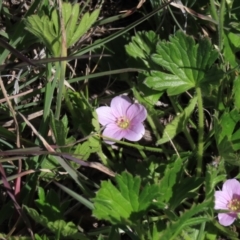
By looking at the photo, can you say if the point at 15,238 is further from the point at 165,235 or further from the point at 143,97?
the point at 143,97

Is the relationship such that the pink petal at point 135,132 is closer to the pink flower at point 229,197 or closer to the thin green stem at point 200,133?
the thin green stem at point 200,133

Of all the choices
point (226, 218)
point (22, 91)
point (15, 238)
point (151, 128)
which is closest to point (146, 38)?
point (151, 128)

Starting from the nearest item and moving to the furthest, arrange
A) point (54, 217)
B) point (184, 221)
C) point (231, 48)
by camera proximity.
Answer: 1. point (184, 221)
2. point (54, 217)
3. point (231, 48)

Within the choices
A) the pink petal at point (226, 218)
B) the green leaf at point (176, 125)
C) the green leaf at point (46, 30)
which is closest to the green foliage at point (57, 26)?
the green leaf at point (46, 30)

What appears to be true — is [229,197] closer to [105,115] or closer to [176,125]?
[176,125]

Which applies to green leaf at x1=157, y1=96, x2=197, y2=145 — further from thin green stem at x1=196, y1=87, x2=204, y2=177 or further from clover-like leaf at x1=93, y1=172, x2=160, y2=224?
clover-like leaf at x1=93, y1=172, x2=160, y2=224

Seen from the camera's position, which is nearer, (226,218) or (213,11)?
→ (226,218)

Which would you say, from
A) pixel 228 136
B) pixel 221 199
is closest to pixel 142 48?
pixel 228 136
